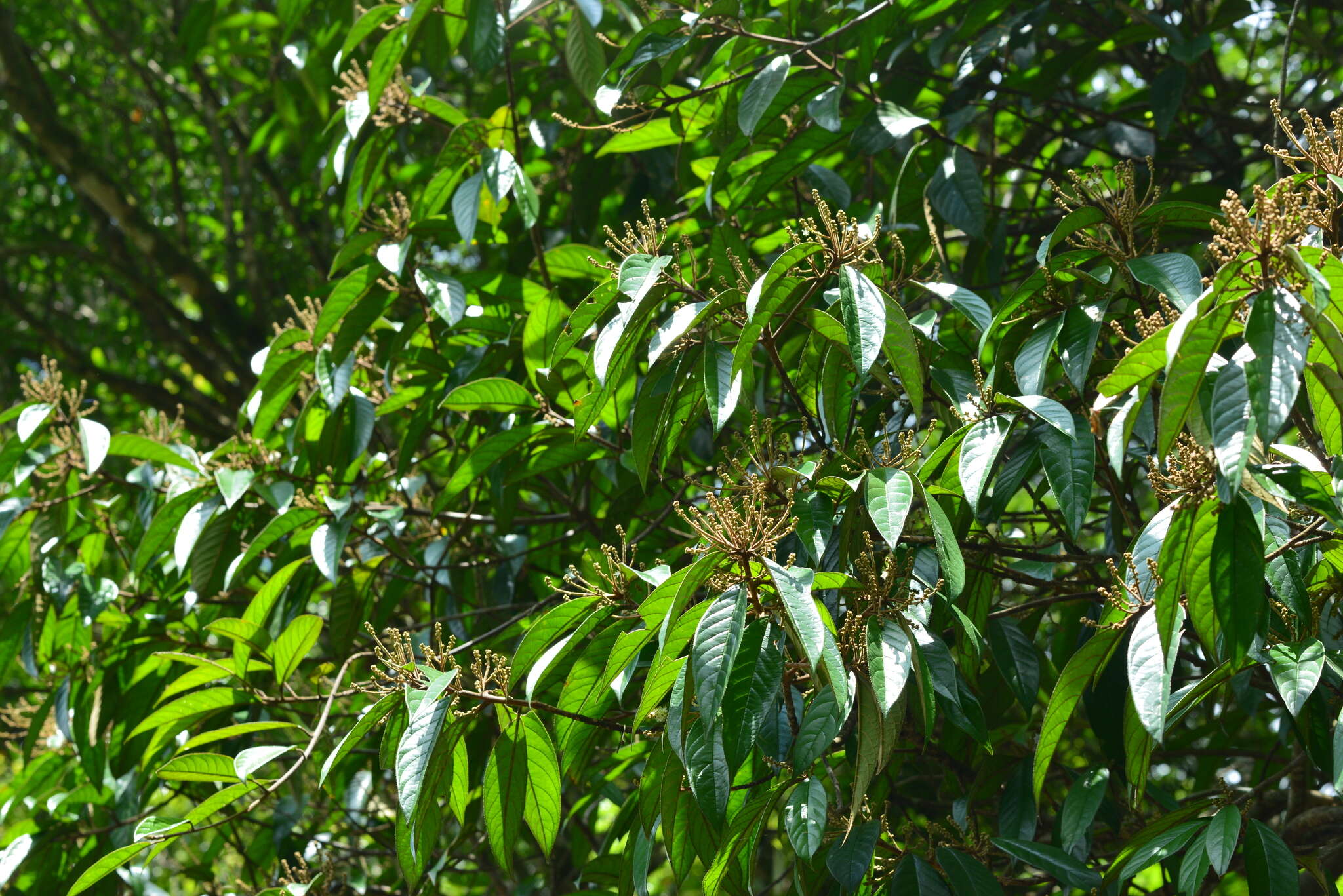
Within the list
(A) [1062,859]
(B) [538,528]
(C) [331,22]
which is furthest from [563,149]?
(A) [1062,859]

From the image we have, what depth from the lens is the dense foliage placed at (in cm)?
110

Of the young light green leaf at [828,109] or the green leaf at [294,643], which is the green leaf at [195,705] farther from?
the young light green leaf at [828,109]

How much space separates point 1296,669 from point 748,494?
0.60 meters

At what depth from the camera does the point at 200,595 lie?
201 cm

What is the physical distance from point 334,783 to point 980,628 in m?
1.44

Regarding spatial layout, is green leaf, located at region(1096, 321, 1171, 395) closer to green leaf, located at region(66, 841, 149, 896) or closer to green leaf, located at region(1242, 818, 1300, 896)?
green leaf, located at region(1242, 818, 1300, 896)

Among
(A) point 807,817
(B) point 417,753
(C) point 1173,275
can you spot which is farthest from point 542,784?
(C) point 1173,275

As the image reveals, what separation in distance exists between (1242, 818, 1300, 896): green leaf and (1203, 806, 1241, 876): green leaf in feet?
0.21

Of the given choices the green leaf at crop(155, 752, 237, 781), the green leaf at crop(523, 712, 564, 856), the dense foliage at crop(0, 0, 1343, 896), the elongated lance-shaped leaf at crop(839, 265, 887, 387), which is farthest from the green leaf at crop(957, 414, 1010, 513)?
the green leaf at crop(155, 752, 237, 781)

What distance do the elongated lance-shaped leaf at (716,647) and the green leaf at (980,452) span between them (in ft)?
0.90

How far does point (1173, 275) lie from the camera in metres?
1.21

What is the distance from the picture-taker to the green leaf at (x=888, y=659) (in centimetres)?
108

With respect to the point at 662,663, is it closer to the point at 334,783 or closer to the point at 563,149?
the point at 334,783

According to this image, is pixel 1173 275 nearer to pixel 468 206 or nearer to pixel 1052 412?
pixel 1052 412
